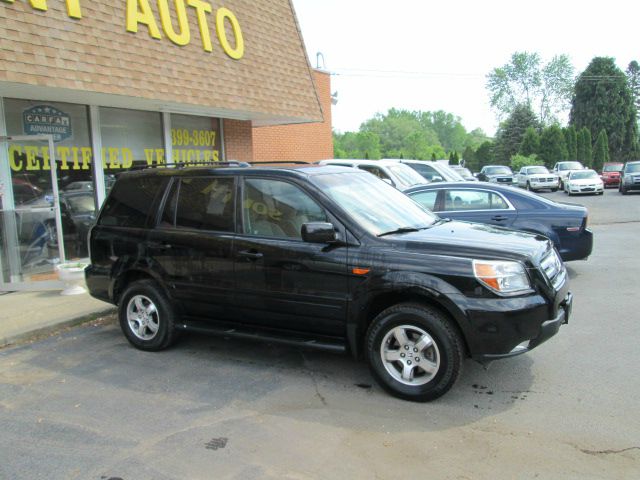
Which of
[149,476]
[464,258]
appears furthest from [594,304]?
[149,476]

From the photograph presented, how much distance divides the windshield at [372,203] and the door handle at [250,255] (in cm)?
80

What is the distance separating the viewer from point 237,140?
40.7 feet

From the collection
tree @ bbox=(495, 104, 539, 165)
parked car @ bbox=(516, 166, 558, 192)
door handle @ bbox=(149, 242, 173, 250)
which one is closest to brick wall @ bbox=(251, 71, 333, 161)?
door handle @ bbox=(149, 242, 173, 250)

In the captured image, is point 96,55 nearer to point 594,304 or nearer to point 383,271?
point 383,271

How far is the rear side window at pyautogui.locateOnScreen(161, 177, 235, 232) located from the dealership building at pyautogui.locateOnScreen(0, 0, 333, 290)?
108 cm

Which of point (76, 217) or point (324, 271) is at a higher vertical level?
point (76, 217)

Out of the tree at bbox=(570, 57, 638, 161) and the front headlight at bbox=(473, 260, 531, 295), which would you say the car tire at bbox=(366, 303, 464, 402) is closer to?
the front headlight at bbox=(473, 260, 531, 295)

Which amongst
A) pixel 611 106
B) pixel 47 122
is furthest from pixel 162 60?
pixel 611 106

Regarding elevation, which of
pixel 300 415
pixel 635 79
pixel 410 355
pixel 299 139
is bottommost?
pixel 300 415

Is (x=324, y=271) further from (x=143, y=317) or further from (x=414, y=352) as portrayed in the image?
(x=143, y=317)

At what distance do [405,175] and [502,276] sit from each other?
9.35 m

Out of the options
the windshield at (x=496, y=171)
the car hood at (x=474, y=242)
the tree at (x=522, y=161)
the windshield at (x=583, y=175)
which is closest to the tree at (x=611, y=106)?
the tree at (x=522, y=161)

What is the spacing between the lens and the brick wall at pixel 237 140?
12.2 metres

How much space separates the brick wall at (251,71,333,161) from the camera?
15000 mm
